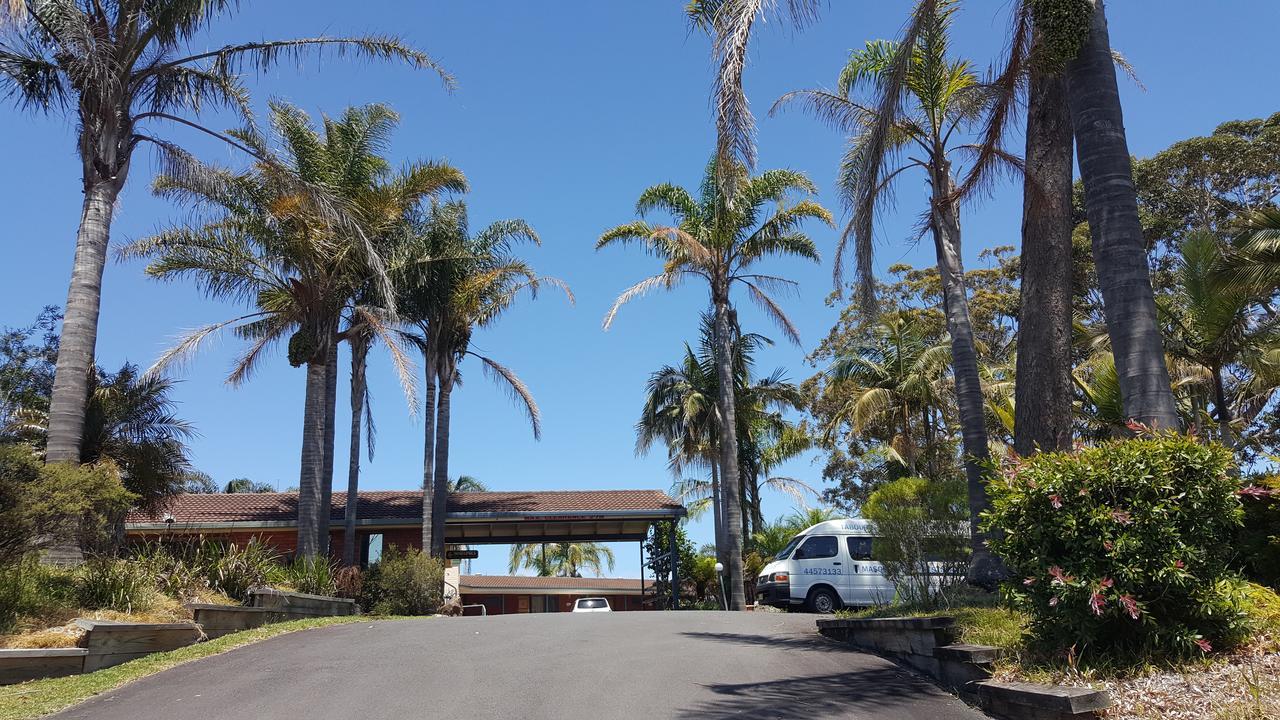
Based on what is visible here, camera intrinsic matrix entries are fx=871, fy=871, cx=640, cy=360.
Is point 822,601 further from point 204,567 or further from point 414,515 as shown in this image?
point 414,515

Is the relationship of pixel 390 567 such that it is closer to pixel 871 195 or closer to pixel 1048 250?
pixel 871 195

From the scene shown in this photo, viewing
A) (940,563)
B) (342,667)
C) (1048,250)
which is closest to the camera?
(342,667)

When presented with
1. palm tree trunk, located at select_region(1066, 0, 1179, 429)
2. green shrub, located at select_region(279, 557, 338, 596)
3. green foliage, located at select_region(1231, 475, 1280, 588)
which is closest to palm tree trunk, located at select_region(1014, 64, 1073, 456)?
palm tree trunk, located at select_region(1066, 0, 1179, 429)

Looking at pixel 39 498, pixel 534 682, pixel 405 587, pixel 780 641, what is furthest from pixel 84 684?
pixel 405 587

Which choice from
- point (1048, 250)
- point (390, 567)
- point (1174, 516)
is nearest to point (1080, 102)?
point (1048, 250)

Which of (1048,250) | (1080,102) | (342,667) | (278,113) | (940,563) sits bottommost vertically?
(342,667)

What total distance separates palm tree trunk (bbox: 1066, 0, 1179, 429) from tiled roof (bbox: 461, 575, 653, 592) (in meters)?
40.5

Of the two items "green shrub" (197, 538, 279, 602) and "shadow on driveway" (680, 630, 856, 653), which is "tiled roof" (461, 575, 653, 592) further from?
"shadow on driveway" (680, 630, 856, 653)

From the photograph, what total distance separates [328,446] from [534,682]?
15.1 metres

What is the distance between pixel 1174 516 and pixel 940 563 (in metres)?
5.08

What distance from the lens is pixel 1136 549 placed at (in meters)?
5.98

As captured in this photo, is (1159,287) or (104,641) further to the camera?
(1159,287)

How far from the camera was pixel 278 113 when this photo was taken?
2166 centimetres

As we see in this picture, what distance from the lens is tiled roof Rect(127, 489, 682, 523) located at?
26719mm
